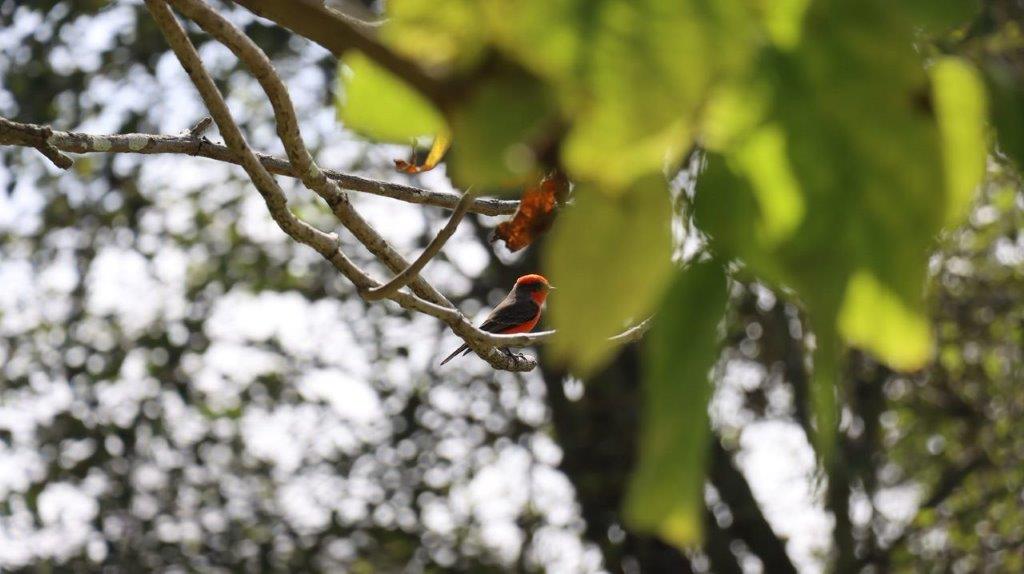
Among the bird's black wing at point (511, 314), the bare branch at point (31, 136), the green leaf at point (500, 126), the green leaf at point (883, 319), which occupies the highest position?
the green leaf at point (500, 126)

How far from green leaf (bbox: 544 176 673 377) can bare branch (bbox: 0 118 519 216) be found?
6.32 feet

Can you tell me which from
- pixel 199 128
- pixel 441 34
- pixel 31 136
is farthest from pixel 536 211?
pixel 199 128

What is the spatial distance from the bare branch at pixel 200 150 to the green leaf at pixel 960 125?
6.27 ft

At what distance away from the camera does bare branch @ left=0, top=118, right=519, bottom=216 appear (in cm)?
264

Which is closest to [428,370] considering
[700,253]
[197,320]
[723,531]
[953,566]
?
[197,320]

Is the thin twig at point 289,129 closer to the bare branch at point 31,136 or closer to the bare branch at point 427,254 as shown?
the bare branch at point 427,254

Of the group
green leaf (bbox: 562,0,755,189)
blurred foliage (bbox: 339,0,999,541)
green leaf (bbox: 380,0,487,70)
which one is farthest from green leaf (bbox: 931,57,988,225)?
green leaf (bbox: 380,0,487,70)

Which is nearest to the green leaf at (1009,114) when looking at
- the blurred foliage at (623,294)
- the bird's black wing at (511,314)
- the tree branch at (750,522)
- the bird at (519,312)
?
the blurred foliage at (623,294)

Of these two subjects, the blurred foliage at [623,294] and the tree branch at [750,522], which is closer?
the blurred foliage at [623,294]

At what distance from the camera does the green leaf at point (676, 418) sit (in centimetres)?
57

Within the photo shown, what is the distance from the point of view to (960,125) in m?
0.66

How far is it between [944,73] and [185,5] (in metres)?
1.08

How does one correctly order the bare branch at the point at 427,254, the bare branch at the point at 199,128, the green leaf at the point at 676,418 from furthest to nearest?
the bare branch at the point at 199,128 → the bare branch at the point at 427,254 → the green leaf at the point at 676,418

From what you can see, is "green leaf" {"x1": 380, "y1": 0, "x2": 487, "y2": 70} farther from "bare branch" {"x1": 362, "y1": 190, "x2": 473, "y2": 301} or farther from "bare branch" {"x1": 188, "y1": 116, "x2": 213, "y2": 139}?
"bare branch" {"x1": 188, "y1": 116, "x2": 213, "y2": 139}
